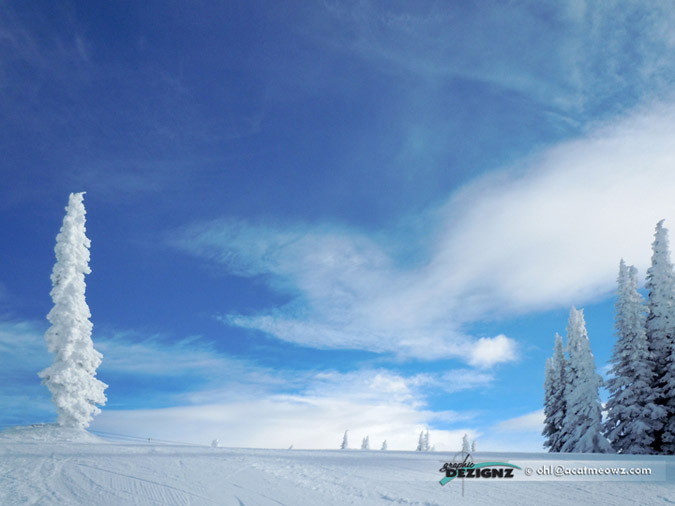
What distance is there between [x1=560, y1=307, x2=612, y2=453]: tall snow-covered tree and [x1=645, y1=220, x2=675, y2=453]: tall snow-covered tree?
357cm

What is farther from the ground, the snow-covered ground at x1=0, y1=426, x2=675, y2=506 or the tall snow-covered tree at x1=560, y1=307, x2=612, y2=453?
the tall snow-covered tree at x1=560, y1=307, x2=612, y2=453

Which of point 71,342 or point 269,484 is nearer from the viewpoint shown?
point 269,484

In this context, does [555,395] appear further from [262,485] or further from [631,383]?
[262,485]

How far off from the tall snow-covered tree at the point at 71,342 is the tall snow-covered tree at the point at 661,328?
37.2m

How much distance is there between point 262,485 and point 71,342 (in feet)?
74.7

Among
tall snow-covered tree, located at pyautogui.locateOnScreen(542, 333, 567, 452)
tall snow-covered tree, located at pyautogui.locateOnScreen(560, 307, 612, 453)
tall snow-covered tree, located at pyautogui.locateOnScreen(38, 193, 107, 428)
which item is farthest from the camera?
tall snow-covered tree, located at pyautogui.locateOnScreen(542, 333, 567, 452)

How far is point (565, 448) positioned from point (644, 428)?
7.14m

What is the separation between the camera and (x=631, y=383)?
1241 inches

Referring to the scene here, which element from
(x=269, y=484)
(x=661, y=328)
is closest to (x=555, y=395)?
(x=661, y=328)

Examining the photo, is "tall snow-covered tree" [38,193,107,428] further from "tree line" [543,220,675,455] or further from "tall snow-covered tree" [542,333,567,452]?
"tall snow-covered tree" [542,333,567,452]

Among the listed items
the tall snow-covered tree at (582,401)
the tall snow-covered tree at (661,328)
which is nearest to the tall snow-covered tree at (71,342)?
the tall snow-covered tree at (582,401)

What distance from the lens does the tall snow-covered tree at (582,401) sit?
1256 inches

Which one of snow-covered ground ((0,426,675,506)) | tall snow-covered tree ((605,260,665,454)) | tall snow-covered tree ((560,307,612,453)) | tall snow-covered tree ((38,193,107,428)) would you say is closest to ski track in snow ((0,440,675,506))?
snow-covered ground ((0,426,675,506))

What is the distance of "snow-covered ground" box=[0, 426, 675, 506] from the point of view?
8891 millimetres
